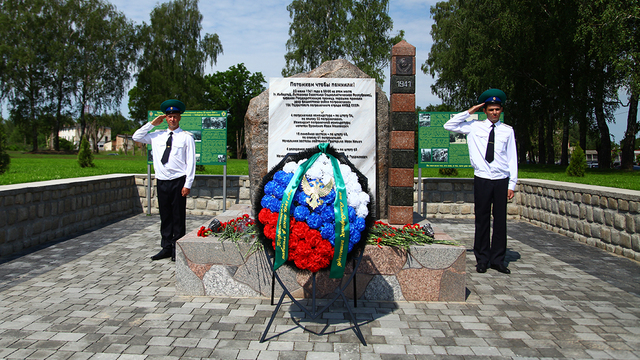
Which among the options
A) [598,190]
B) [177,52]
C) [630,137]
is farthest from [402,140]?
[177,52]

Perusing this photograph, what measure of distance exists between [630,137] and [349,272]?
69.9ft

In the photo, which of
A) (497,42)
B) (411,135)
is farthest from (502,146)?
(497,42)

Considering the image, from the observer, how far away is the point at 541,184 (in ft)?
26.9

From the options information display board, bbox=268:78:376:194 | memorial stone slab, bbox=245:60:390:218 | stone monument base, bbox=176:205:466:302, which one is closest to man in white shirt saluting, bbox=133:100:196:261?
memorial stone slab, bbox=245:60:390:218

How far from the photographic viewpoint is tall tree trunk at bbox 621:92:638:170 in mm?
19058

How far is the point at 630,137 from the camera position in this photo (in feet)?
64.1

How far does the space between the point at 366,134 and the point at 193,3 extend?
34654 mm

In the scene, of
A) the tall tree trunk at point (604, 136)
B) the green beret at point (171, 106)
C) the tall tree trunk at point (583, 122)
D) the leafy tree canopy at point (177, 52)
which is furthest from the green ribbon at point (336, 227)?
the leafy tree canopy at point (177, 52)

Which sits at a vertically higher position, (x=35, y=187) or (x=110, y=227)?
(x=35, y=187)

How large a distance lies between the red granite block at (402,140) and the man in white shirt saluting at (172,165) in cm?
262

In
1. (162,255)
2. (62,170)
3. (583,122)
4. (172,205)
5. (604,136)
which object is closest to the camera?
(172,205)

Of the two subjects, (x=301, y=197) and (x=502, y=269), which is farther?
(x=502, y=269)

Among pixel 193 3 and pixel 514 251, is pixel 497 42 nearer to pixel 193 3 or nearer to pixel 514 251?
pixel 514 251

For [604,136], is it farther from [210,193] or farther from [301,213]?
[301,213]
